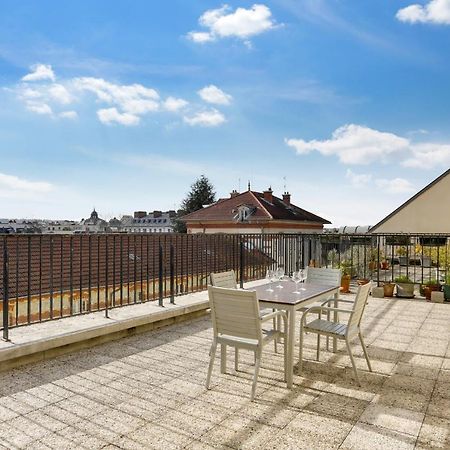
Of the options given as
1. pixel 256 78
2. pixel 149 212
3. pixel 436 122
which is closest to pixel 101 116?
pixel 256 78

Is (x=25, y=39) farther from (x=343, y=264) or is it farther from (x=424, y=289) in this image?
(x=424, y=289)

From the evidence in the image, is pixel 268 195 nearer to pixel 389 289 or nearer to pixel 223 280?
pixel 389 289

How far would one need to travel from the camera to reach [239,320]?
10.3 ft

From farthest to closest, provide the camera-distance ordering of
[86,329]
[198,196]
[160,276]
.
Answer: [198,196] → [160,276] → [86,329]

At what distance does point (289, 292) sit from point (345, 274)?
5246 millimetres

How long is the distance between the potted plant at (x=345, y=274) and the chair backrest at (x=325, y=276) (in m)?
3.72

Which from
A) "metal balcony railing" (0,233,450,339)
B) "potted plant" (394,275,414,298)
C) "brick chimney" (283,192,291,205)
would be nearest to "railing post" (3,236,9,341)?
"metal balcony railing" (0,233,450,339)

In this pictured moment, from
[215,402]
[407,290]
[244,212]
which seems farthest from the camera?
[244,212]

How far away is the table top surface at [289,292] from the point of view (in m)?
3.52

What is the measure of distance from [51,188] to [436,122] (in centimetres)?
2623

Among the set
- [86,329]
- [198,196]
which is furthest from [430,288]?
[198,196]

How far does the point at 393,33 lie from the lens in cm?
1023

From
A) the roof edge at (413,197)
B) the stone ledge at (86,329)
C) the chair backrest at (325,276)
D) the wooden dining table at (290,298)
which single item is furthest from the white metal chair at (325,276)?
the roof edge at (413,197)

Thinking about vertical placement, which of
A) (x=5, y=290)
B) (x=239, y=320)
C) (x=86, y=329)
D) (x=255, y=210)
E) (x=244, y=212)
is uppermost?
(x=255, y=210)
